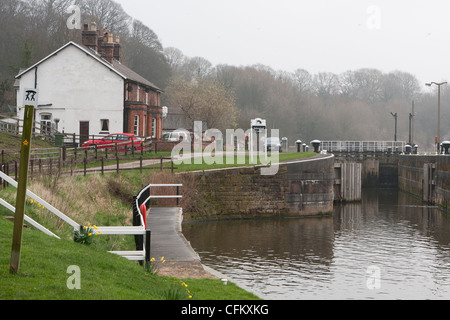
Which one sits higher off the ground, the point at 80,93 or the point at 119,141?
the point at 80,93

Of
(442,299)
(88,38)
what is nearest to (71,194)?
(442,299)

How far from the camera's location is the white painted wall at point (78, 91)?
45.7m

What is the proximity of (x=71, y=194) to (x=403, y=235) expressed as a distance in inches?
619

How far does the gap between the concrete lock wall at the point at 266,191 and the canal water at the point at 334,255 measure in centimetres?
88

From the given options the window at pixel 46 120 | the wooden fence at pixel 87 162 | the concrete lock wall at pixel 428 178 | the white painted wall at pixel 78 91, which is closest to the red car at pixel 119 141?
the wooden fence at pixel 87 162

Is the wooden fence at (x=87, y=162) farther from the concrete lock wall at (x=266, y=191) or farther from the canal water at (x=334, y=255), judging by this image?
the canal water at (x=334, y=255)

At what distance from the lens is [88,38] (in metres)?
50.5

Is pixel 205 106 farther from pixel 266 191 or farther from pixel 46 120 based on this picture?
pixel 266 191

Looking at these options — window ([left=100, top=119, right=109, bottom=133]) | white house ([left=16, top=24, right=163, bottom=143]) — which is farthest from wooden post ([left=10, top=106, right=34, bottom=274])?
window ([left=100, top=119, right=109, bottom=133])

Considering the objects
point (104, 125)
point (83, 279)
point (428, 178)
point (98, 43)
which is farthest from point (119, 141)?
point (83, 279)

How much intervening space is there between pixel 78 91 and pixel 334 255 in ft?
96.1

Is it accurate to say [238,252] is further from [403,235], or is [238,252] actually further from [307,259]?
[403,235]

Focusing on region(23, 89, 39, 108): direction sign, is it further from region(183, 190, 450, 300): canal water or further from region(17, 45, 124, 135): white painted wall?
region(17, 45, 124, 135): white painted wall

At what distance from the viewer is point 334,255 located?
22656mm
